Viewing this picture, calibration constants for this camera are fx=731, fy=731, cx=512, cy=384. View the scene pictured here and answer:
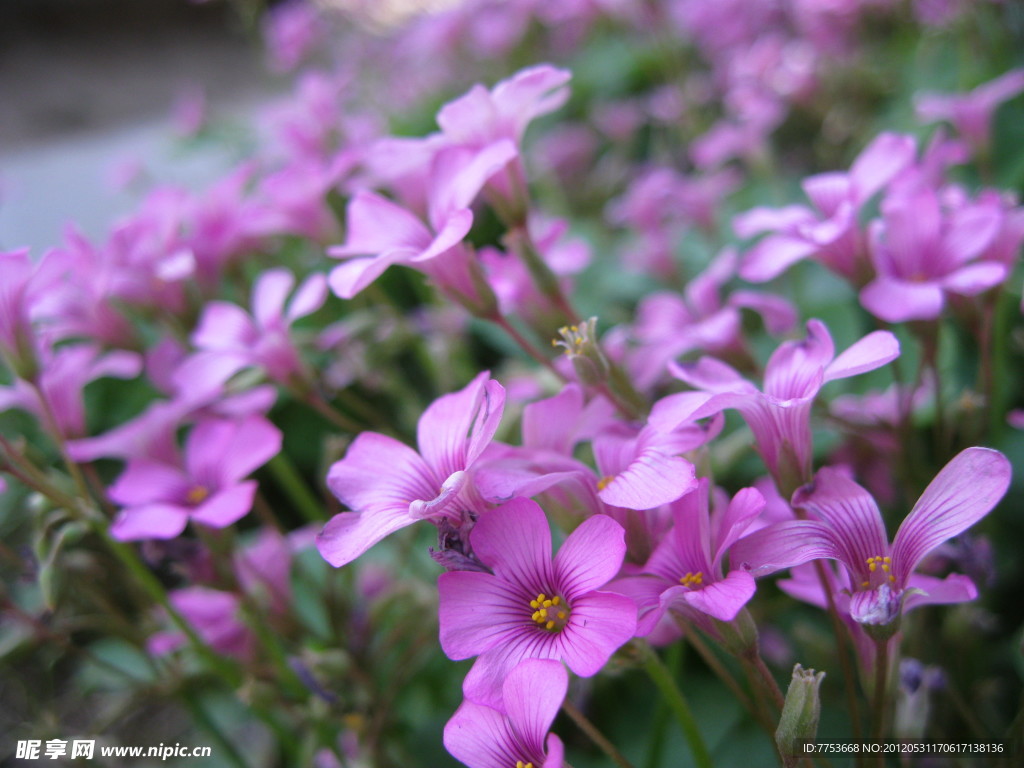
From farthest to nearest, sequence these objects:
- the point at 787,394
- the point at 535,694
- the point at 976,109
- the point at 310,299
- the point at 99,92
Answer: the point at 99,92 < the point at 976,109 < the point at 310,299 < the point at 787,394 < the point at 535,694

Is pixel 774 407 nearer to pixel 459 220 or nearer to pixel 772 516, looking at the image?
pixel 772 516

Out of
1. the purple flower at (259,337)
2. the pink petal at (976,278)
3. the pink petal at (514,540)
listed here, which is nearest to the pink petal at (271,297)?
the purple flower at (259,337)

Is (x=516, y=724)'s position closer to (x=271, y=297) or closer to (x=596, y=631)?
(x=596, y=631)

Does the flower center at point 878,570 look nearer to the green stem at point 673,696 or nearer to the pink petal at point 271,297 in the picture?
the green stem at point 673,696

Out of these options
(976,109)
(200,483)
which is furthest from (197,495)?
(976,109)

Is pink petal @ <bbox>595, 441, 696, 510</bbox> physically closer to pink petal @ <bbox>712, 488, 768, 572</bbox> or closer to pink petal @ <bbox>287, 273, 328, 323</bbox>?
pink petal @ <bbox>712, 488, 768, 572</bbox>

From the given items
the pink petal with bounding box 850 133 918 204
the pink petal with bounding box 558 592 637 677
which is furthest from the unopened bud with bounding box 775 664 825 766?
the pink petal with bounding box 850 133 918 204
